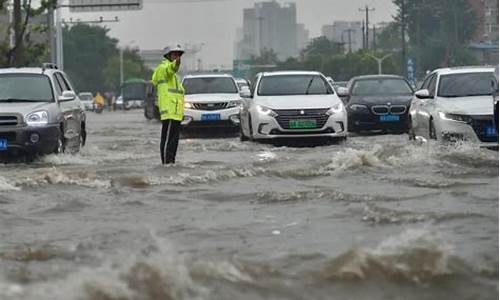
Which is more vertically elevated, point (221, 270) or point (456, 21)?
point (456, 21)

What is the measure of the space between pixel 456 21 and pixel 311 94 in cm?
2723

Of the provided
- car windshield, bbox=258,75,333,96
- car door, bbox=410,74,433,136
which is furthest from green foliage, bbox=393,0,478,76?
car door, bbox=410,74,433,136

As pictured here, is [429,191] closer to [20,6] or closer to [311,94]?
[311,94]

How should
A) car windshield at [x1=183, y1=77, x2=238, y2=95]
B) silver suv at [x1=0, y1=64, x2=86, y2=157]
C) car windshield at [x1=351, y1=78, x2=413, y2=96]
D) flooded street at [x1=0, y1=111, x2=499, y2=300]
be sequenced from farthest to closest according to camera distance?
car windshield at [x1=183, y1=77, x2=238, y2=95] → car windshield at [x1=351, y1=78, x2=413, y2=96] → silver suv at [x1=0, y1=64, x2=86, y2=157] → flooded street at [x1=0, y1=111, x2=499, y2=300]

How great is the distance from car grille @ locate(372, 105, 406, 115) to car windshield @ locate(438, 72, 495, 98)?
5308 mm

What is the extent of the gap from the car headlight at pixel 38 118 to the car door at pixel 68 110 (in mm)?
773

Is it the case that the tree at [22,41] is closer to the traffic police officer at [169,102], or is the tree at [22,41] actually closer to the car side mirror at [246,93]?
the car side mirror at [246,93]

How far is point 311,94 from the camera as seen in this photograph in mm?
17656

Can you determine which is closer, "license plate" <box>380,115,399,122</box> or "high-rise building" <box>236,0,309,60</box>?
"license plate" <box>380,115,399,122</box>

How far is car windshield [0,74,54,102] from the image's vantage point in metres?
14.3

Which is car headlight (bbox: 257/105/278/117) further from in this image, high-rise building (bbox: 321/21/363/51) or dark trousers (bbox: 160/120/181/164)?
high-rise building (bbox: 321/21/363/51)

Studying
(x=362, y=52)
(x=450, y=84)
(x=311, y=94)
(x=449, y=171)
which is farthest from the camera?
(x=362, y=52)

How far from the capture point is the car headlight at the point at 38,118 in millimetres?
13430

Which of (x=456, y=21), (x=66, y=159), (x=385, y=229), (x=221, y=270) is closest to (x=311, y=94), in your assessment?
(x=66, y=159)
